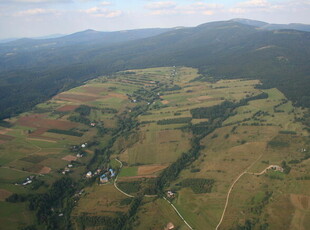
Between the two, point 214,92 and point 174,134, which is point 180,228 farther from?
point 214,92

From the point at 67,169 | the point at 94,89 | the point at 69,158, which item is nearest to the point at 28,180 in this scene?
the point at 67,169

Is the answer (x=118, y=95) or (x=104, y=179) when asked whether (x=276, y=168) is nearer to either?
(x=104, y=179)

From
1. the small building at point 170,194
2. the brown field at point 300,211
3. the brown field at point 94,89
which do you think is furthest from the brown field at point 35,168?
the brown field at point 94,89

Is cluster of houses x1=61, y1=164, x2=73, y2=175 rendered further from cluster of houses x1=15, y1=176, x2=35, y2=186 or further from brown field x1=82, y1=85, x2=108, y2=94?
brown field x1=82, y1=85, x2=108, y2=94

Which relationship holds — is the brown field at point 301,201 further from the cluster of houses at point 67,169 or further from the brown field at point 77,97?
the brown field at point 77,97

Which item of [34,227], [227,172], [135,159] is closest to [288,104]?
[227,172]

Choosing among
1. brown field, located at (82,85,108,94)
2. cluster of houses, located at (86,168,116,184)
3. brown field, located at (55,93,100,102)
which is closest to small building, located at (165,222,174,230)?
cluster of houses, located at (86,168,116,184)
